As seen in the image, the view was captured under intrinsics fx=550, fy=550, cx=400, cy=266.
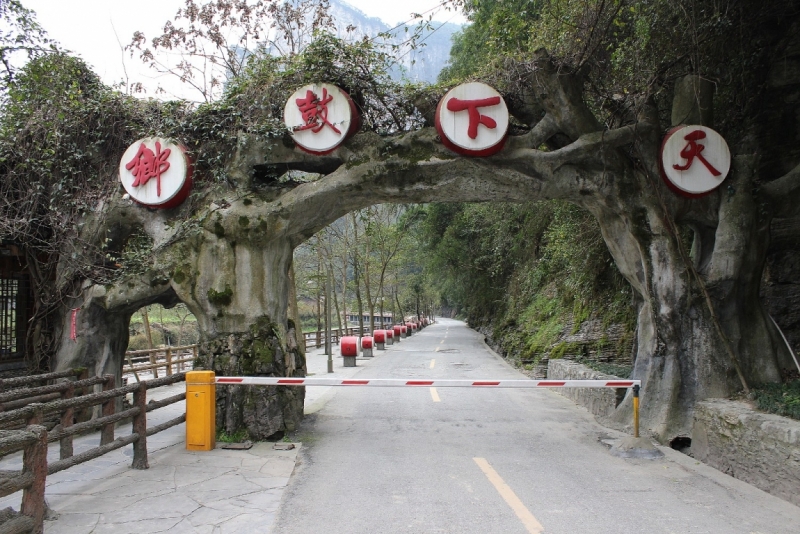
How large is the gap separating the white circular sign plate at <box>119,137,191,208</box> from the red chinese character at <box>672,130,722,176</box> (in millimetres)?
7546

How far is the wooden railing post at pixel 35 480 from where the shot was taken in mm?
3771

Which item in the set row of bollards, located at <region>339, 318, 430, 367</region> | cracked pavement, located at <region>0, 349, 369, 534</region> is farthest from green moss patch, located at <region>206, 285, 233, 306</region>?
row of bollards, located at <region>339, 318, 430, 367</region>

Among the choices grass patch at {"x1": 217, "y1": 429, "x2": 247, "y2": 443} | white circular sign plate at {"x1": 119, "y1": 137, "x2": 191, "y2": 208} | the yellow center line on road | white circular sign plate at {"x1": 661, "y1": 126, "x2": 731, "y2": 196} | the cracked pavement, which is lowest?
the yellow center line on road

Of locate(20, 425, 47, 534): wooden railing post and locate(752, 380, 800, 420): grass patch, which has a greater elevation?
locate(20, 425, 47, 534): wooden railing post

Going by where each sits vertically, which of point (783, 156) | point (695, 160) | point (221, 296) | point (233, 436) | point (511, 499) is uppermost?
point (783, 156)

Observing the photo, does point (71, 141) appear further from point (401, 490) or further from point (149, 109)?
point (401, 490)

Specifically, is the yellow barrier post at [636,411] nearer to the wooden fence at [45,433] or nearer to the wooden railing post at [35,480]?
the wooden fence at [45,433]

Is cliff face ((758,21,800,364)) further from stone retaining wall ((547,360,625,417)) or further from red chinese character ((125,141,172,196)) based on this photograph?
red chinese character ((125,141,172,196))

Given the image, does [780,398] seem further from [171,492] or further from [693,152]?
[171,492]

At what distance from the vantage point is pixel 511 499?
5445 millimetres

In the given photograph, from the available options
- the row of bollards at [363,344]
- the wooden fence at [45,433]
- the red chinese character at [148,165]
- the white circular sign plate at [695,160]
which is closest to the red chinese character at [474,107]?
the white circular sign plate at [695,160]

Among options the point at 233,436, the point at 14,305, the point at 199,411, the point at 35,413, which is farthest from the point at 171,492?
the point at 14,305

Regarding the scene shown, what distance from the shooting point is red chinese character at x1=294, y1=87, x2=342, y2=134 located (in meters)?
8.40

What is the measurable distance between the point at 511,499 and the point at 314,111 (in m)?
6.05
